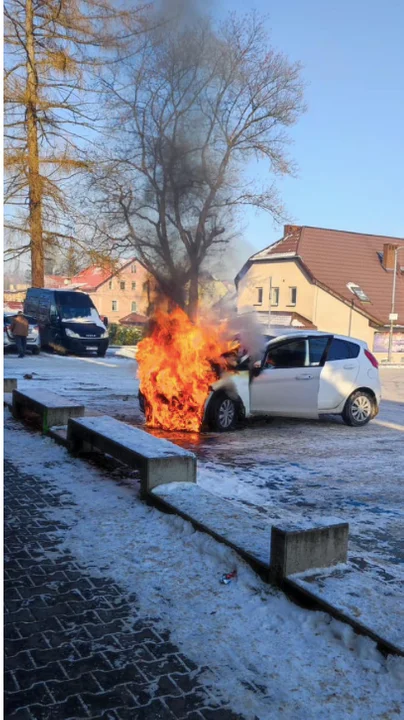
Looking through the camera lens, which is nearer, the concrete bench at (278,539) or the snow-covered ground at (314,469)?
the concrete bench at (278,539)

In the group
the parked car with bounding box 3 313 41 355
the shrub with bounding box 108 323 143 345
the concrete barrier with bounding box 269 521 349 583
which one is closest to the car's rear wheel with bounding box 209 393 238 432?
the concrete barrier with bounding box 269 521 349 583

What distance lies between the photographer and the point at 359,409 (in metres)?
11.0

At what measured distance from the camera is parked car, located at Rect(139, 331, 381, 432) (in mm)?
9867

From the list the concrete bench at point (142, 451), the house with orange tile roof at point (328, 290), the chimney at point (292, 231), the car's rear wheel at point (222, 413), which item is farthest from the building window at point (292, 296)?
the concrete bench at point (142, 451)

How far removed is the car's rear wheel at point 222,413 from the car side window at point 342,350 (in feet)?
6.29

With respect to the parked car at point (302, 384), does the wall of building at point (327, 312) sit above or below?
above

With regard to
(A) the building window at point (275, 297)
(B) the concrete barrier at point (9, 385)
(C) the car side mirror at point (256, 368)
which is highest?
(A) the building window at point (275, 297)

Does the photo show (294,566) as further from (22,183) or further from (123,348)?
(123,348)

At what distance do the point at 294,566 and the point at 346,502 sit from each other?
240 cm

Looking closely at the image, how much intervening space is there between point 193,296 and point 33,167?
1706cm

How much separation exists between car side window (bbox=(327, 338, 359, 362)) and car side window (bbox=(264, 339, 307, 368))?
469mm

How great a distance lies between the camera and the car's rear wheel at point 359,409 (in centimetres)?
1083

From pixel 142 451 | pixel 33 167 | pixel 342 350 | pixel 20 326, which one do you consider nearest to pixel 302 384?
pixel 342 350

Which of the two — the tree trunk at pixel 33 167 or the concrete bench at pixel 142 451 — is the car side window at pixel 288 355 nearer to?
the concrete bench at pixel 142 451
